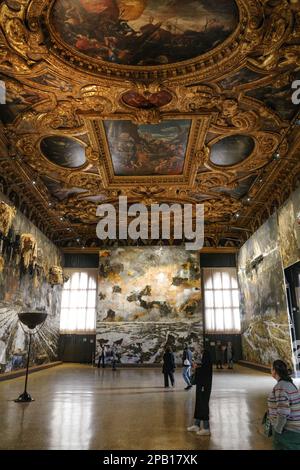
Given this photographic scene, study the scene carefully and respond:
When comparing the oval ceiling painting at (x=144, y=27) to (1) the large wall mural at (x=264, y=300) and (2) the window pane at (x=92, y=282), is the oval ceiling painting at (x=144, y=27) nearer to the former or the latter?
(1) the large wall mural at (x=264, y=300)

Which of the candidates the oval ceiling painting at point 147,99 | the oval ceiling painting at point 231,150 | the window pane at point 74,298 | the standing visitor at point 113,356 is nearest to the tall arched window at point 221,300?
the standing visitor at point 113,356

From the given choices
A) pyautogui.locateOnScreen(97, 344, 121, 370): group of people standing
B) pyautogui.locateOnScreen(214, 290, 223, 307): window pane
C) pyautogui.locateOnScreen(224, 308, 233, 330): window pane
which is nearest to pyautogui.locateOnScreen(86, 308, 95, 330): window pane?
pyautogui.locateOnScreen(97, 344, 121, 370): group of people standing

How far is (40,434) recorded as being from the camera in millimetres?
5926

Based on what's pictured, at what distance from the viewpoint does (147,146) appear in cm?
1379

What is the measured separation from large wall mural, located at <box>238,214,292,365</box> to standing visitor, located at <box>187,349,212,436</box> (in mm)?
10181

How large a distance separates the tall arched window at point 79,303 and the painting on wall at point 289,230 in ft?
46.9

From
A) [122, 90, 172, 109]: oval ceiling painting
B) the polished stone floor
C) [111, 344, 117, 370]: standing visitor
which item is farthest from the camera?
[111, 344, 117, 370]: standing visitor

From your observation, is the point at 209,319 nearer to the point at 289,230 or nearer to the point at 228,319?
the point at 228,319

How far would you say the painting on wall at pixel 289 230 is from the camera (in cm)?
1417

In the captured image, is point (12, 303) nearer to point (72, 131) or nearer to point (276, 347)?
point (72, 131)

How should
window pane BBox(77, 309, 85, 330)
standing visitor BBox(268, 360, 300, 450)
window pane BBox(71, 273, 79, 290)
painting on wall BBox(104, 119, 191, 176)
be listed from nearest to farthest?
standing visitor BBox(268, 360, 300, 450) → painting on wall BBox(104, 119, 191, 176) → window pane BBox(77, 309, 85, 330) → window pane BBox(71, 273, 79, 290)

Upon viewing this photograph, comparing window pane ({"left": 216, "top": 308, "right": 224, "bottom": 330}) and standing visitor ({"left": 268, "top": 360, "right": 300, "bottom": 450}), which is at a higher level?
window pane ({"left": 216, "top": 308, "right": 224, "bottom": 330})

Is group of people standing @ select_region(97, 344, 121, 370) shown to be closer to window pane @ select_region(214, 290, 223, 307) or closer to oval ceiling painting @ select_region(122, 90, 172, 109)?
window pane @ select_region(214, 290, 223, 307)

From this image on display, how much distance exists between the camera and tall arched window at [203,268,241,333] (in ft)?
79.8
